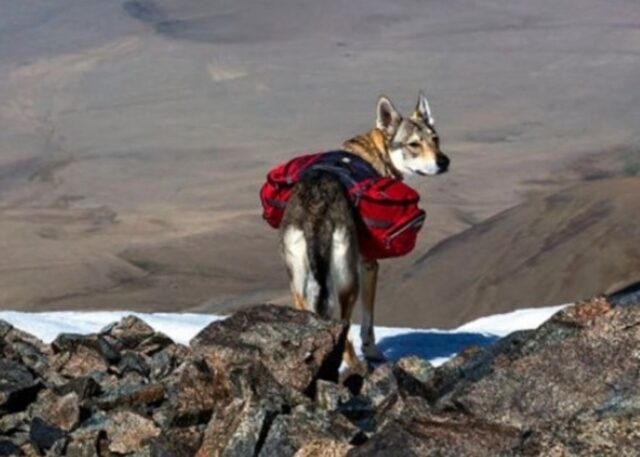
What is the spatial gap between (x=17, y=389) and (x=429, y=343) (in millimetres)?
3892

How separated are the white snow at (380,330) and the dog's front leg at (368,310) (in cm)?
22

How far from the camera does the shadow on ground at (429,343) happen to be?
1227 centimetres

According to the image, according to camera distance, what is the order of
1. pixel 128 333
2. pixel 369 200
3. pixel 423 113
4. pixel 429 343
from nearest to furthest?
pixel 369 200, pixel 128 333, pixel 429 343, pixel 423 113

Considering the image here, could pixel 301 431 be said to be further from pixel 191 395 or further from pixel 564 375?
pixel 191 395

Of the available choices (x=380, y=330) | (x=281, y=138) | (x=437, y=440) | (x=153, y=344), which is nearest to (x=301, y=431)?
(x=437, y=440)

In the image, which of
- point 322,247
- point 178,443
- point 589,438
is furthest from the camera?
point 322,247

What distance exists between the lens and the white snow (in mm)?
12391

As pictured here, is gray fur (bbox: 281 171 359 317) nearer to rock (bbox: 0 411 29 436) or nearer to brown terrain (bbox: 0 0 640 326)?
rock (bbox: 0 411 29 436)

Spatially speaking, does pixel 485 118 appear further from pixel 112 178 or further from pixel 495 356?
pixel 495 356

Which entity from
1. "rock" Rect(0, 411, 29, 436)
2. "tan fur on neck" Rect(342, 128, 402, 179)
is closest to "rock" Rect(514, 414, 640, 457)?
"rock" Rect(0, 411, 29, 436)

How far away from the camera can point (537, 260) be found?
117 feet

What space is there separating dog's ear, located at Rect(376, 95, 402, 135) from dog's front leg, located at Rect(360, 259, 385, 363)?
107 centimetres

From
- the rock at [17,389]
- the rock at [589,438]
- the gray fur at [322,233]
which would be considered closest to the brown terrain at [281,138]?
the gray fur at [322,233]

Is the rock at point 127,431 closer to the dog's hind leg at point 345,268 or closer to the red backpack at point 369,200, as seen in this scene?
the dog's hind leg at point 345,268
